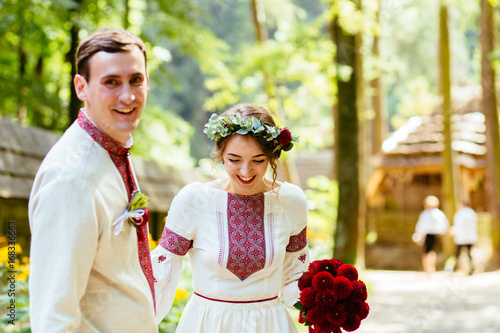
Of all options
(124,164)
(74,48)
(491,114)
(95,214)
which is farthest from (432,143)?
(95,214)

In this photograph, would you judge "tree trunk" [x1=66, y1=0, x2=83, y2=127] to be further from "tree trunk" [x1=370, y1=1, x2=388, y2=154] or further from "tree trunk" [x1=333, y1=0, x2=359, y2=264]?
"tree trunk" [x1=370, y1=1, x2=388, y2=154]

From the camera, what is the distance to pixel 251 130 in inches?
111

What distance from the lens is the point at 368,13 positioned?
10688 millimetres

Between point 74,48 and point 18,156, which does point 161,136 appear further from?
point 18,156

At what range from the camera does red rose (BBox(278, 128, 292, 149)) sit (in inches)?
113

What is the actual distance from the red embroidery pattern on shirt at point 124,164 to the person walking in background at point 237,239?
80cm

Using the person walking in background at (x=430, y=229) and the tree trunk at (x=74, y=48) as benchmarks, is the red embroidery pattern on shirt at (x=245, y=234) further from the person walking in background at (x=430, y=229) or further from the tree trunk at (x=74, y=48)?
the person walking in background at (x=430, y=229)

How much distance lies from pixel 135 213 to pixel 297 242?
4.36ft

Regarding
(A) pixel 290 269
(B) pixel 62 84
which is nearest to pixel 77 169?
(A) pixel 290 269

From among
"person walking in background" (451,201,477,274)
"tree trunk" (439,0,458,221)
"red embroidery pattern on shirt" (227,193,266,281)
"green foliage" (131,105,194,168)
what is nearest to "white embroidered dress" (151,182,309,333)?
"red embroidery pattern on shirt" (227,193,266,281)

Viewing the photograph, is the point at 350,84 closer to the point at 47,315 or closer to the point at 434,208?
the point at 434,208

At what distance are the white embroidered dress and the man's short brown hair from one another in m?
1.18

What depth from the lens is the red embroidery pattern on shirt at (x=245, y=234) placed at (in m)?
2.83

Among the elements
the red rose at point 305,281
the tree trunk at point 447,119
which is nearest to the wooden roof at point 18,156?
the red rose at point 305,281
